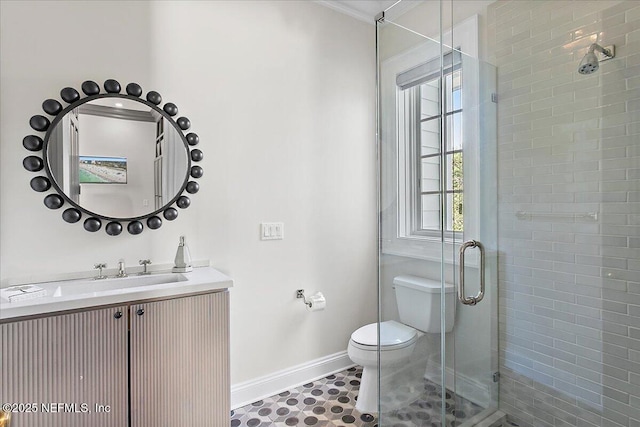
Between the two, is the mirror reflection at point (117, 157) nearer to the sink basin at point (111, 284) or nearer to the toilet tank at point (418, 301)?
the sink basin at point (111, 284)

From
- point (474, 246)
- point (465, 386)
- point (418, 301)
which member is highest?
point (474, 246)

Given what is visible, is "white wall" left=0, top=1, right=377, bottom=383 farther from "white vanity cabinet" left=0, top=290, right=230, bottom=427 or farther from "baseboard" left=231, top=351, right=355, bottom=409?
"white vanity cabinet" left=0, top=290, right=230, bottom=427

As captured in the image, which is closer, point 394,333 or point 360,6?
point 394,333

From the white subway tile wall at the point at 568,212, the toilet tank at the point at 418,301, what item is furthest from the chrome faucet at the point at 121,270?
the white subway tile wall at the point at 568,212

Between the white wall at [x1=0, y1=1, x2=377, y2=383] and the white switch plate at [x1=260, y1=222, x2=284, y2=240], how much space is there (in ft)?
0.14

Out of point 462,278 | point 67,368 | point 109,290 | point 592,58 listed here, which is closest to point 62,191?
point 109,290

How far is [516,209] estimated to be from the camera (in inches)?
73.0

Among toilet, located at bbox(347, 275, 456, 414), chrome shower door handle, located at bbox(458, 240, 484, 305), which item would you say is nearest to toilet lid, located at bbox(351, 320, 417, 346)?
toilet, located at bbox(347, 275, 456, 414)

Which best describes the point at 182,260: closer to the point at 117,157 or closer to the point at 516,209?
the point at 117,157

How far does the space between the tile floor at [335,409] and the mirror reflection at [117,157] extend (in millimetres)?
1338

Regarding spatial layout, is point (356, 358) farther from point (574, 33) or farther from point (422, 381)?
point (574, 33)

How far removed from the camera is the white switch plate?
2234 mm

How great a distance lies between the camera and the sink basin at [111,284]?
1.59m

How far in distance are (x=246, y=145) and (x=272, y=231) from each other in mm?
576
